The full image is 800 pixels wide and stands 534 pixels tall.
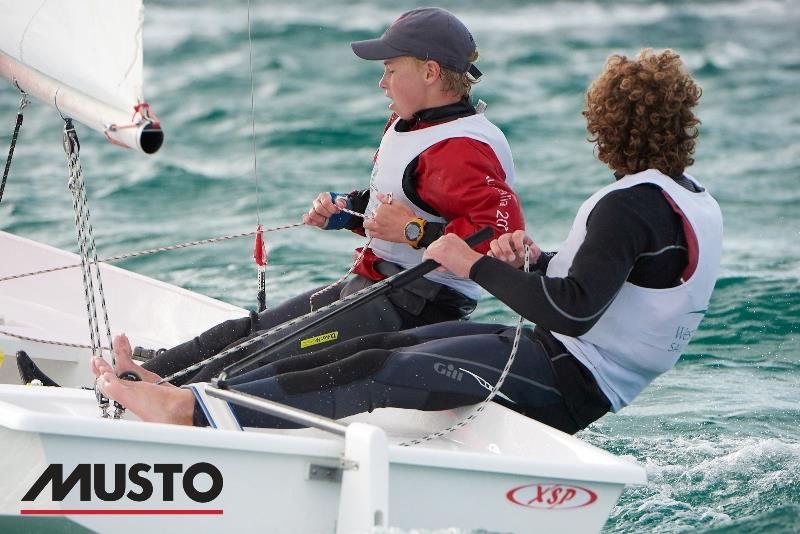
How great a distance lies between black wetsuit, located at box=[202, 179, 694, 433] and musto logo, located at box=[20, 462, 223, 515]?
0.75 ft

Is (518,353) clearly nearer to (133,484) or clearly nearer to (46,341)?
(133,484)

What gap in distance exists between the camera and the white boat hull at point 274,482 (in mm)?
2324

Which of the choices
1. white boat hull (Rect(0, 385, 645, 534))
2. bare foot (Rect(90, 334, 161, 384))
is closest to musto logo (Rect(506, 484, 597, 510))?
white boat hull (Rect(0, 385, 645, 534))

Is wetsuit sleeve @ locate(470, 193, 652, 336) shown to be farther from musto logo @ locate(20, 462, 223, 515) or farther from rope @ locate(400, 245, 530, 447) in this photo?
musto logo @ locate(20, 462, 223, 515)

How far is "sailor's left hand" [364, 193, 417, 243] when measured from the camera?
120 inches

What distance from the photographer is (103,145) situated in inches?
380

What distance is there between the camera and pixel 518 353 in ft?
8.95

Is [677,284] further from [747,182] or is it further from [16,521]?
[747,182]

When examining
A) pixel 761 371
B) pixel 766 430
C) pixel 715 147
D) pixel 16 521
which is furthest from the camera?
pixel 715 147

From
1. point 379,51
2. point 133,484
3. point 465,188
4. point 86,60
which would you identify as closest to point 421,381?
point 465,188

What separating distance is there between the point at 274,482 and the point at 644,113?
100 centimetres

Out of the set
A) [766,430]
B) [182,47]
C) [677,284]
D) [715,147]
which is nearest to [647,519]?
[677,284]

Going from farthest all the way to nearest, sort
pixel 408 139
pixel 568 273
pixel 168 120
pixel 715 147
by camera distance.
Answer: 1. pixel 168 120
2. pixel 715 147
3. pixel 408 139
4. pixel 568 273

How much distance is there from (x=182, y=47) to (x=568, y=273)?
10553mm
